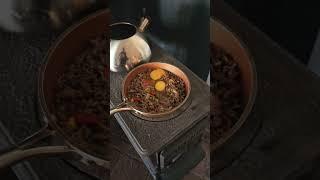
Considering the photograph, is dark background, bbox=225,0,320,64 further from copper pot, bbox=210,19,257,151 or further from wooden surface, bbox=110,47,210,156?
wooden surface, bbox=110,47,210,156

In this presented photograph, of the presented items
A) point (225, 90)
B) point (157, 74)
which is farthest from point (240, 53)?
point (157, 74)

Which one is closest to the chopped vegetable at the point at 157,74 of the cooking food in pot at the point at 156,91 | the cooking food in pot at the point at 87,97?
the cooking food in pot at the point at 156,91

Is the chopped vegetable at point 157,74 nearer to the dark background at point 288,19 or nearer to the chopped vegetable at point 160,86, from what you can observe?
the chopped vegetable at point 160,86

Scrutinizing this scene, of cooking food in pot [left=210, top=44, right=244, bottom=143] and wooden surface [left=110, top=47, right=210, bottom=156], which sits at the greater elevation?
wooden surface [left=110, top=47, right=210, bottom=156]

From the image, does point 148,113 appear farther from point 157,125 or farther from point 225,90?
point 225,90

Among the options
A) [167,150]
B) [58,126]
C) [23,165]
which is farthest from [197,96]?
[23,165]

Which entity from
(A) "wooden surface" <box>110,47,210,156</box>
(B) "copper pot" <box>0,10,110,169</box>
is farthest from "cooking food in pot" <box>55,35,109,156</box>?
(A) "wooden surface" <box>110,47,210,156</box>
